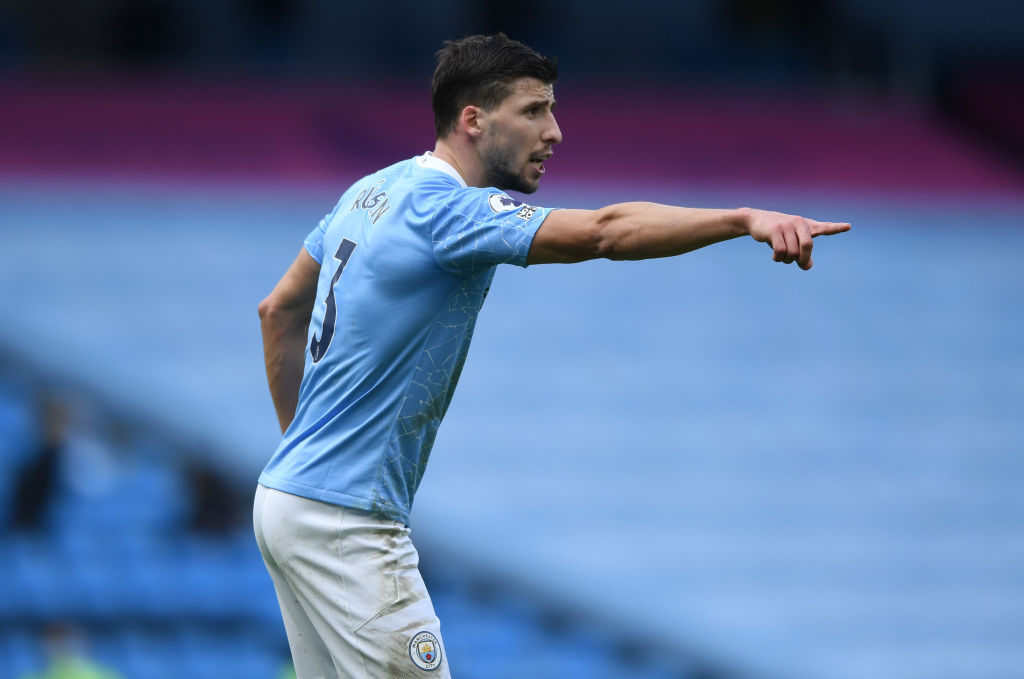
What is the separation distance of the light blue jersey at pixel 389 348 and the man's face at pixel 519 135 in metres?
0.12

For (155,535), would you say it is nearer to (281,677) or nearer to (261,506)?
(281,677)

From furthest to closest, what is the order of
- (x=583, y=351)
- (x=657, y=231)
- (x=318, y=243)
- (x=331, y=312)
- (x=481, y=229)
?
1. (x=583, y=351)
2. (x=318, y=243)
3. (x=331, y=312)
4. (x=481, y=229)
5. (x=657, y=231)

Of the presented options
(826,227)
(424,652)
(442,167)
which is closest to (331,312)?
(442,167)

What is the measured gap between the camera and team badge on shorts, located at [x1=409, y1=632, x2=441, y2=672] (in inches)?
116

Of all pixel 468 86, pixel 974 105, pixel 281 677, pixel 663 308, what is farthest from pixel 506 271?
pixel 468 86

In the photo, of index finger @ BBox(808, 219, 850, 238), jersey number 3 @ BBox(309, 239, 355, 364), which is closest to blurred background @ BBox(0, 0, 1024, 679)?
jersey number 3 @ BBox(309, 239, 355, 364)

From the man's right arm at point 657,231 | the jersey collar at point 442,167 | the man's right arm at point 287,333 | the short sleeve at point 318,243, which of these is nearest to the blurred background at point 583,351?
the man's right arm at point 287,333

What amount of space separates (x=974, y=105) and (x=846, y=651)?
24.7ft

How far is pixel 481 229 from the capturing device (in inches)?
111

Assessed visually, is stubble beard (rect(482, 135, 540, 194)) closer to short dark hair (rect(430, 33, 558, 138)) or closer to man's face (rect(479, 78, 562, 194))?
man's face (rect(479, 78, 562, 194))

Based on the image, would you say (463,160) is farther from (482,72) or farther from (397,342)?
(397,342)

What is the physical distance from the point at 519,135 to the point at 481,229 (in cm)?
39

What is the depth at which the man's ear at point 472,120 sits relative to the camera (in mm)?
3113

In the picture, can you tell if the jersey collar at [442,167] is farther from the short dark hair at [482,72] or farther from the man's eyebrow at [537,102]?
the man's eyebrow at [537,102]
